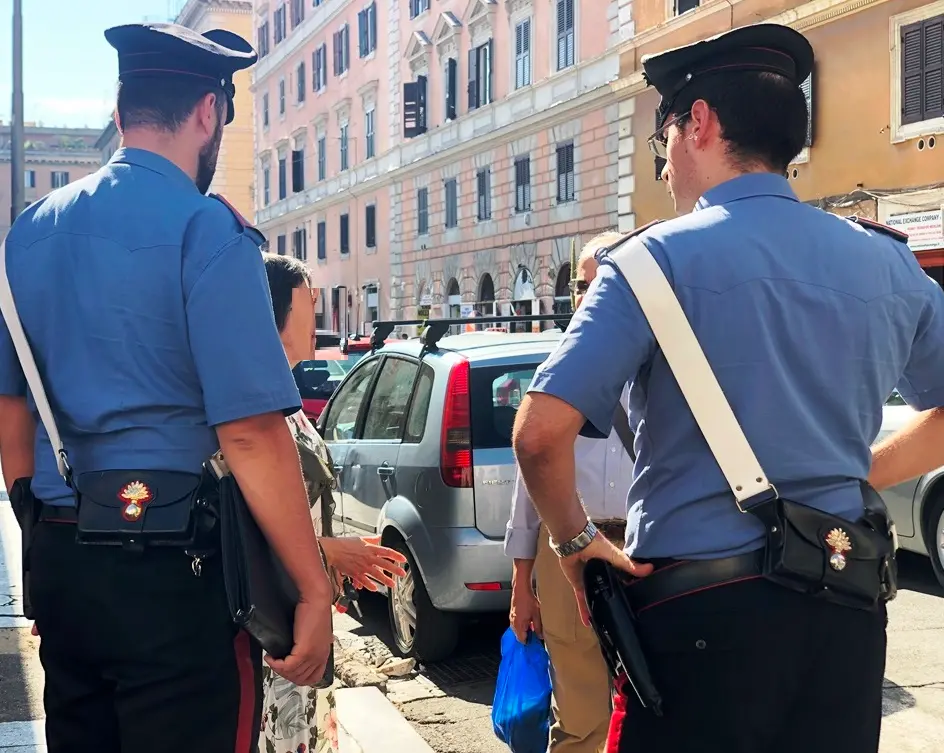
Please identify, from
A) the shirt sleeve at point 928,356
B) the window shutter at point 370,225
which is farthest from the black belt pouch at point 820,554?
the window shutter at point 370,225

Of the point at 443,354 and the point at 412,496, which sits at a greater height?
the point at 443,354

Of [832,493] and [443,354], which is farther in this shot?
[443,354]

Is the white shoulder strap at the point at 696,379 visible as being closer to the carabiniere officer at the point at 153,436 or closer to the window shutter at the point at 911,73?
the carabiniere officer at the point at 153,436

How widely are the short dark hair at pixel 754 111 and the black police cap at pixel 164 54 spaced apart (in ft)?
2.99

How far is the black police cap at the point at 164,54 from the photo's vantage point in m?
2.28

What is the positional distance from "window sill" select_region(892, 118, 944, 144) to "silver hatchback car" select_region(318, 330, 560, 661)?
12.3 meters

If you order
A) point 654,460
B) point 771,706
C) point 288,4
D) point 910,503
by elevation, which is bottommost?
point 910,503

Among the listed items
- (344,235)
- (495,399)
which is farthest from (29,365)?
(344,235)

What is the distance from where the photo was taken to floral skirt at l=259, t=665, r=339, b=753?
287cm

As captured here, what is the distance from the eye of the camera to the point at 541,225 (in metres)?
27.6

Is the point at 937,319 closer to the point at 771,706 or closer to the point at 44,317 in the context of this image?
the point at 771,706

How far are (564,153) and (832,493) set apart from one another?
25099 mm

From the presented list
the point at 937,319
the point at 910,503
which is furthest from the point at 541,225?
the point at 937,319

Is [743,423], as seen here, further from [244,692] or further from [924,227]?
[924,227]
